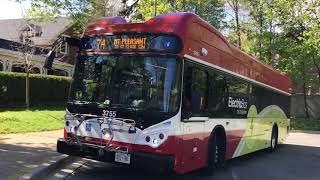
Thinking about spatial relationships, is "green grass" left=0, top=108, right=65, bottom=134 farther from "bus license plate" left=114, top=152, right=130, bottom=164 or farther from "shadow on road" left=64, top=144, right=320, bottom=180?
"bus license plate" left=114, top=152, right=130, bottom=164

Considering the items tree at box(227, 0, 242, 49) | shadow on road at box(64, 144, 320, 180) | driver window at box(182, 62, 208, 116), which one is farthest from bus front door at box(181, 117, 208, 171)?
tree at box(227, 0, 242, 49)

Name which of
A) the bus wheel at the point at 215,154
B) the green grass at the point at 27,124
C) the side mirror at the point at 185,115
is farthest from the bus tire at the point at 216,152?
the green grass at the point at 27,124

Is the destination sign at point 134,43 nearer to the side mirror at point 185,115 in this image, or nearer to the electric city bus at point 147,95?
the electric city bus at point 147,95

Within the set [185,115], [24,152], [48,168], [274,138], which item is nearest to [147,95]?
[185,115]

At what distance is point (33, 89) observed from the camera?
110 ft

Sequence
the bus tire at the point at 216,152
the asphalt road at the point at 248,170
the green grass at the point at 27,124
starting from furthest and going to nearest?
the green grass at the point at 27,124 → the bus tire at the point at 216,152 → the asphalt road at the point at 248,170

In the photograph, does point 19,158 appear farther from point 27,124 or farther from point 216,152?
point 27,124

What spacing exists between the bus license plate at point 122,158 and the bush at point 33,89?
21.0 meters

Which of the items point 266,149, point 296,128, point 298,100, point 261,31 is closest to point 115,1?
point 261,31

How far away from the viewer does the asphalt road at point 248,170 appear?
1137 centimetres

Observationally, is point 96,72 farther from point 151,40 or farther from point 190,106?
point 190,106

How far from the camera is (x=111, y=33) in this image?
417 inches

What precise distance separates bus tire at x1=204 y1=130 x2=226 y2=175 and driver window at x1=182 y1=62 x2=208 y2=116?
1054 millimetres

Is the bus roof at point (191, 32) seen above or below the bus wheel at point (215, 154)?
above
